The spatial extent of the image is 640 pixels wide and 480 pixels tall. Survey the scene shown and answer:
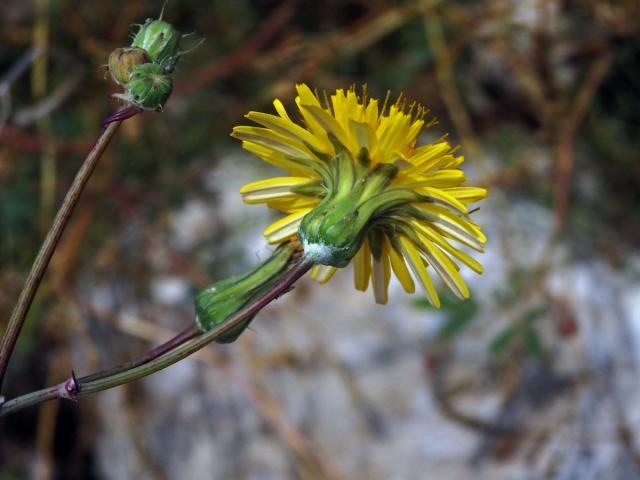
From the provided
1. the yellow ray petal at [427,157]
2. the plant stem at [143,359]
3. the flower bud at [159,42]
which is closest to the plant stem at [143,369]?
the plant stem at [143,359]

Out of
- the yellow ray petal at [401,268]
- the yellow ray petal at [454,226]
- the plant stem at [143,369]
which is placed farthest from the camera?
the yellow ray petal at [401,268]

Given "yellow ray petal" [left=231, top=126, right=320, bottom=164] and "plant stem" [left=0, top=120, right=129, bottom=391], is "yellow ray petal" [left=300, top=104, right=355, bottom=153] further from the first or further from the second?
"plant stem" [left=0, top=120, right=129, bottom=391]

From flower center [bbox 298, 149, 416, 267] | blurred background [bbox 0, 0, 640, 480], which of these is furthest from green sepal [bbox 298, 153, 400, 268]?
blurred background [bbox 0, 0, 640, 480]

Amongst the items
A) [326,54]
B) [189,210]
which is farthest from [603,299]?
[189,210]

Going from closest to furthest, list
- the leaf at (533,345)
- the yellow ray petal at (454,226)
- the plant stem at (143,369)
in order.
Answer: the plant stem at (143,369), the yellow ray petal at (454,226), the leaf at (533,345)

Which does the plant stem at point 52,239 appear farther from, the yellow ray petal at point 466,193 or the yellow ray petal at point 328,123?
the yellow ray petal at point 466,193

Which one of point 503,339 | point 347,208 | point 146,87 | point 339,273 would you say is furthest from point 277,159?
point 339,273

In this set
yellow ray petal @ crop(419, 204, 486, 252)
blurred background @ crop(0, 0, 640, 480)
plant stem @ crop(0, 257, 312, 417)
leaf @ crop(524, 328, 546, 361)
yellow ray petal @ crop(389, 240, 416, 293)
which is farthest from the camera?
blurred background @ crop(0, 0, 640, 480)
